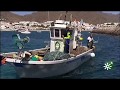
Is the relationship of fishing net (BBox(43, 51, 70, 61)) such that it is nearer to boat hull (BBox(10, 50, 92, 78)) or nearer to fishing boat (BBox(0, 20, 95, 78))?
fishing boat (BBox(0, 20, 95, 78))

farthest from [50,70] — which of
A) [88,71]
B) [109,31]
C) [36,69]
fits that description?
[109,31]

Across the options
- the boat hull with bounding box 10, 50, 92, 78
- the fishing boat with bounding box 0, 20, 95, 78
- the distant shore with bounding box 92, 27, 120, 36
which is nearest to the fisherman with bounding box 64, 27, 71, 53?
the fishing boat with bounding box 0, 20, 95, 78

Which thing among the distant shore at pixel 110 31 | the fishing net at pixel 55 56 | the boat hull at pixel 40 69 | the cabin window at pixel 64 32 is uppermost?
the cabin window at pixel 64 32

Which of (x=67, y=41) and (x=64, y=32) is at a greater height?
(x=64, y=32)

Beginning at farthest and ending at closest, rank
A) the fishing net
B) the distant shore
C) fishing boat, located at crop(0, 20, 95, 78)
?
the distant shore
the fishing net
fishing boat, located at crop(0, 20, 95, 78)

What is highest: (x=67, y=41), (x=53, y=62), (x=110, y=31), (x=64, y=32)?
(x=64, y=32)

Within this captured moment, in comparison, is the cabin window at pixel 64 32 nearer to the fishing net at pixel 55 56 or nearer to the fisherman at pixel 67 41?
the fisherman at pixel 67 41

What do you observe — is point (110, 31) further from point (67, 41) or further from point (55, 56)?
point (55, 56)

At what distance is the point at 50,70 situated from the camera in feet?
29.7

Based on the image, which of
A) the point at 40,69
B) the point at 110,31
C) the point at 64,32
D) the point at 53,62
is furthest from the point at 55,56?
the point at 110,31

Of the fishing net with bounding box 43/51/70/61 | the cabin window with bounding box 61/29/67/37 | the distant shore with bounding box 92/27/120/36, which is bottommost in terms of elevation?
the distant shore with bounding box 92/27/120/36

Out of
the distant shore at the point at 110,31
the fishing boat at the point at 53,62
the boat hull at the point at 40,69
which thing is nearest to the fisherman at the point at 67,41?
the fishing boat at the point at 53,62
